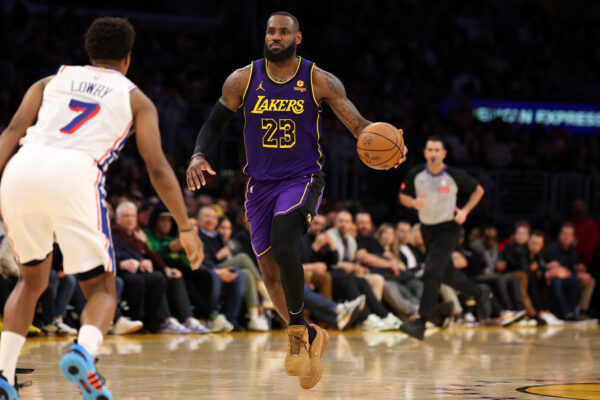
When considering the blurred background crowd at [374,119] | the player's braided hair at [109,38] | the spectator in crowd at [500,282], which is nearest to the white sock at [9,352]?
A: the player's braided hair at [109,38]

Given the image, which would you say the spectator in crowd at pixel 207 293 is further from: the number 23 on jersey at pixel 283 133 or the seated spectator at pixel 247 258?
the number 23 on jersey at pixel 283 133

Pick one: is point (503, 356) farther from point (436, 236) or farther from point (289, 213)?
point (289, 213)

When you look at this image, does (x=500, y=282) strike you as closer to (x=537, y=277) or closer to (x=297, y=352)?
(x=537, y=277)

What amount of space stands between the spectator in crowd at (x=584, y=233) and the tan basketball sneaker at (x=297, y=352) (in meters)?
10.3

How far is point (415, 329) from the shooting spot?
33.6ft

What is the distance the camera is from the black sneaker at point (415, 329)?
10.2 m

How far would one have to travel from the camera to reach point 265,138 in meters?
6.42

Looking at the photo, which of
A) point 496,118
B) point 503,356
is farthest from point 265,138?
point 496,118

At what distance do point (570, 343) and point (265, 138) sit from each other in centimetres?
564

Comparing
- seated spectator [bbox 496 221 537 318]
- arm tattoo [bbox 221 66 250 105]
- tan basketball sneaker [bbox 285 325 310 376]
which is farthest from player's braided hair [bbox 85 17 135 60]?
seated spectator [bbox 496 221 537 318]

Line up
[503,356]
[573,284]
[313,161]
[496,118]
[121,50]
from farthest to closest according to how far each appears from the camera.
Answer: [496,118]
[573,284]
[503,356]
[313,161]
[121,50]

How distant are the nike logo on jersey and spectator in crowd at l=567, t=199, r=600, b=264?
12100 millimetres

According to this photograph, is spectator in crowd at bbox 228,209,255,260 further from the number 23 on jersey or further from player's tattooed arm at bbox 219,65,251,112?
the number 23 on jersey

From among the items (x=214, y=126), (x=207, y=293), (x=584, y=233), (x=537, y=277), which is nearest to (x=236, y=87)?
(x=214, y=126)
